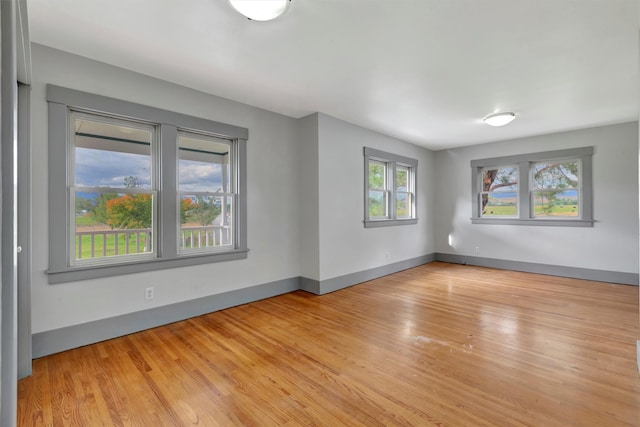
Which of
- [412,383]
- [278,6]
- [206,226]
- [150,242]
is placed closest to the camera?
[278,6]

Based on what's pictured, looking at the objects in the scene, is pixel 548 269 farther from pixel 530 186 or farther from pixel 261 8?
pixel 261 8

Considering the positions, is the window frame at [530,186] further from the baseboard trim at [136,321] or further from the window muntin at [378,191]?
the baseboard trim at [136,321]

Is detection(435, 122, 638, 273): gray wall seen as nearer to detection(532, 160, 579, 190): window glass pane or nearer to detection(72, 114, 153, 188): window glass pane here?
detection(532, 160, 579, 190): window glass pane

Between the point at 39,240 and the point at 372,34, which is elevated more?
the point at 372,34

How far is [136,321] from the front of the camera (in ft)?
9.50

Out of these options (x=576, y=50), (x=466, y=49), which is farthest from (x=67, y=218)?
(x=576, y=50)

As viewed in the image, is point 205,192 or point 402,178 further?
point 402,178

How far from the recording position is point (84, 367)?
89.3 inches

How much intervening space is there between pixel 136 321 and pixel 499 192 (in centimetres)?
640

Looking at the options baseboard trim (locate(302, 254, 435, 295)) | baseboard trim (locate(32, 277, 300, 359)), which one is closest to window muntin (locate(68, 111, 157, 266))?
baseboard trim (locate(32, 277, 300, 359))

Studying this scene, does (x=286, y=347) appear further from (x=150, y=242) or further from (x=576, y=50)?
(x=576, y=50)

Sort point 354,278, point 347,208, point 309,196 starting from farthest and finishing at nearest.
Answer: point 354,278 < point 347,208 < point 309,196

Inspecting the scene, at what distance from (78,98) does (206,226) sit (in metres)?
1.71

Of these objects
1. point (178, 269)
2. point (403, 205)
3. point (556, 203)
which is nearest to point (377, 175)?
point (403, 205)
